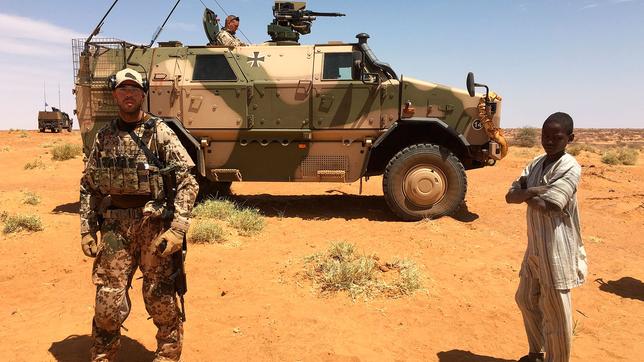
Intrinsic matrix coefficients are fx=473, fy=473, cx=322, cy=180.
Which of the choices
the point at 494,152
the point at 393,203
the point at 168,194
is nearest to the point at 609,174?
the point at 494,152

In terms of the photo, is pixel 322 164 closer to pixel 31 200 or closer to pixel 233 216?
pixel 233 216

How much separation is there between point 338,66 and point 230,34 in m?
1.99

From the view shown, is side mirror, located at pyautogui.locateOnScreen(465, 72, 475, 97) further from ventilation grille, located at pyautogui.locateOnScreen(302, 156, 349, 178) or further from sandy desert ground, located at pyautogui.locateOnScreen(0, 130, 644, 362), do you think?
ventilation grille, located at pyautogui.locateOnScreen(302, 156, 349, 178)

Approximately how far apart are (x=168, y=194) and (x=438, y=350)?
2.22 metres

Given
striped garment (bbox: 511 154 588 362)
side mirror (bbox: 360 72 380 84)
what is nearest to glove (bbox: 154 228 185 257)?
striped garment (bbox: 511 154 588 362)

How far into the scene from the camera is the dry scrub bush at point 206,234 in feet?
19.0

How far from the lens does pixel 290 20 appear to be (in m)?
8.77

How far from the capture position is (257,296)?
431cm

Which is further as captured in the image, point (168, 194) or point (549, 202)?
point (168, 194)

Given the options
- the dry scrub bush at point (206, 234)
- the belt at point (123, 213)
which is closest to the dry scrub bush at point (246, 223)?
the dry scrub bush at point (206, 234)

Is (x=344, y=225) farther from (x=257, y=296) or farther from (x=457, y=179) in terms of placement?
(x=257, y=296)

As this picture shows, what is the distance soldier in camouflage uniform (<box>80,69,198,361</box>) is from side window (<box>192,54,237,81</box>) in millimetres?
4428

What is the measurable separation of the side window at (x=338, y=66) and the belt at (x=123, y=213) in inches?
182

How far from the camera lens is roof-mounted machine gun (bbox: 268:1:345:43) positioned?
28.4 feet
